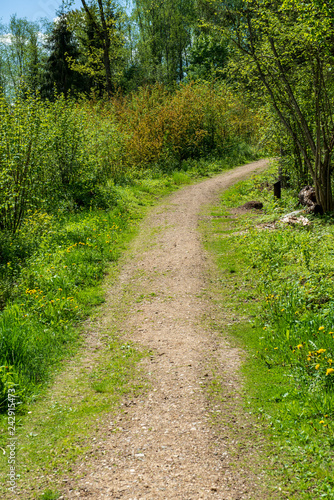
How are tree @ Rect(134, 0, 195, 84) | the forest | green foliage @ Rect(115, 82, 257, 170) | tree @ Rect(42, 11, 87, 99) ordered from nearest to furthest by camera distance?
the forest, green foliage @ Rect(115, 82, 257, 170), tree @ Rect(42, 11, 87, 99), tree @ Rect(134, 0, 195, 84)

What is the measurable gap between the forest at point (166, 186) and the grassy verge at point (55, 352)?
0.11 feet

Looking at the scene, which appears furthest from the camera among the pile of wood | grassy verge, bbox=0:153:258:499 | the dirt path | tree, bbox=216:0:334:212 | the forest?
the pile of wood

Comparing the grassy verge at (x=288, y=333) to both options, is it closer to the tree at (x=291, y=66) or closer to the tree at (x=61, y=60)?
the tree at (x=291, y=66)

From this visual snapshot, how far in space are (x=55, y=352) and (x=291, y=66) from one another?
8483 millimetres

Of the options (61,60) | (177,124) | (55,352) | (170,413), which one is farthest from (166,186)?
(61,60)

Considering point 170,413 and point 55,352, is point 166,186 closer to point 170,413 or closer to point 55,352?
point 55,352

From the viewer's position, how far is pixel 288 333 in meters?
5.08

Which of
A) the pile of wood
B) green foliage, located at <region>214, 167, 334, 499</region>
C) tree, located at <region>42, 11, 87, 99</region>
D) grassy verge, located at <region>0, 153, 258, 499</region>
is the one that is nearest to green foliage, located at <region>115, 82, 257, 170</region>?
the pile of wood

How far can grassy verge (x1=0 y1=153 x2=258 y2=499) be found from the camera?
381cm

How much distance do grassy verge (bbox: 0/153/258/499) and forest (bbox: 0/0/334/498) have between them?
0.11ft

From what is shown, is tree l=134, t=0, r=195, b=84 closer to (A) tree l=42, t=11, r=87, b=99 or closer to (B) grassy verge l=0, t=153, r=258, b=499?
(A) tree l=42, t=11, r=87, b=99

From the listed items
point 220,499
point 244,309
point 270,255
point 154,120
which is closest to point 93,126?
point 154,120

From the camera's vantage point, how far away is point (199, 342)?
5605 mm

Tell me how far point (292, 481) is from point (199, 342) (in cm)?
248
